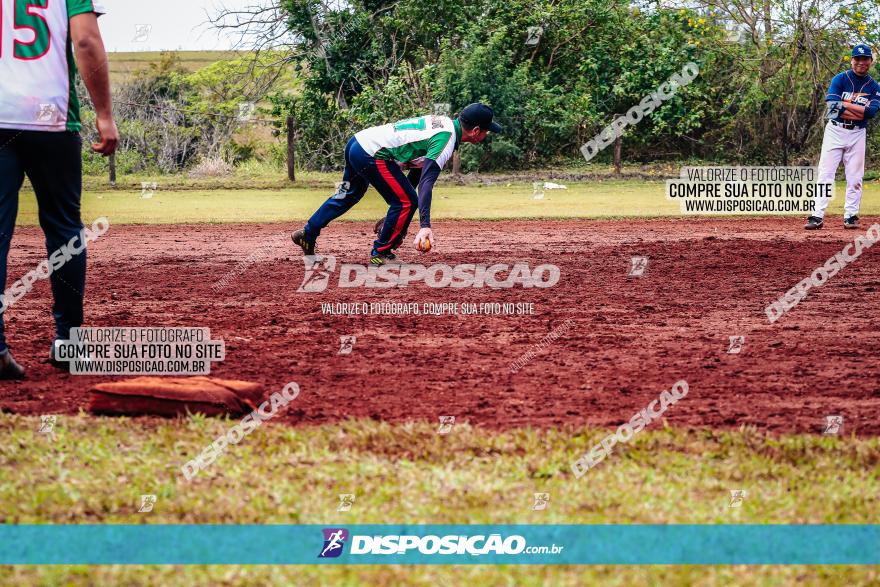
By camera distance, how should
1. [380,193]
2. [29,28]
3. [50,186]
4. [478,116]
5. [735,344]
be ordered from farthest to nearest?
[380,193] → [478,116] → [735,344] → [50,186] → [29,28]

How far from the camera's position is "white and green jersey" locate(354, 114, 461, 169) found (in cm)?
920

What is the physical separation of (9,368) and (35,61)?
1.62m

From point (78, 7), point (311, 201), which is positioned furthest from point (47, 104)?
point (311, 201)

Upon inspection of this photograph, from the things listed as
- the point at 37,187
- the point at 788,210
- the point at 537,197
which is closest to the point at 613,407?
the point at 37,187

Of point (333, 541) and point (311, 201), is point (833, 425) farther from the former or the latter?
point (311, 201)

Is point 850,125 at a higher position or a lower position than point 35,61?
lower

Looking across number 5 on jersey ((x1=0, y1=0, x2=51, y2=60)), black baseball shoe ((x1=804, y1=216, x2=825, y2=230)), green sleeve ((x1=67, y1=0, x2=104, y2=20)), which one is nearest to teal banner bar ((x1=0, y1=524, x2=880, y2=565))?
number 5 on jersey ((x1=0, y1=0, x2=51, y2=60))

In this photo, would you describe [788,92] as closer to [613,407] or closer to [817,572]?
[613,407]

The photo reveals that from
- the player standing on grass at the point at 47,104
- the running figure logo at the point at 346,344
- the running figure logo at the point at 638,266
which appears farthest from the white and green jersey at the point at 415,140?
the player standing on grass at the point at 47,104

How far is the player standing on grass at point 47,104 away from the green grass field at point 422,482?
1236mm

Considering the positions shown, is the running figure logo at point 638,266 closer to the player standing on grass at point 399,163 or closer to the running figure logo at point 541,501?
the player standing on grass at point 399,163

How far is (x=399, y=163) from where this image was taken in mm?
9906

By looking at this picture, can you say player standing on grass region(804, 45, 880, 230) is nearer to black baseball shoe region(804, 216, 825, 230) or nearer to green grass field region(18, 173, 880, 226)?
black baseball shoe region(804, 216, 825, 230)

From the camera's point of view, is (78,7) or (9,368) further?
(9,368)
